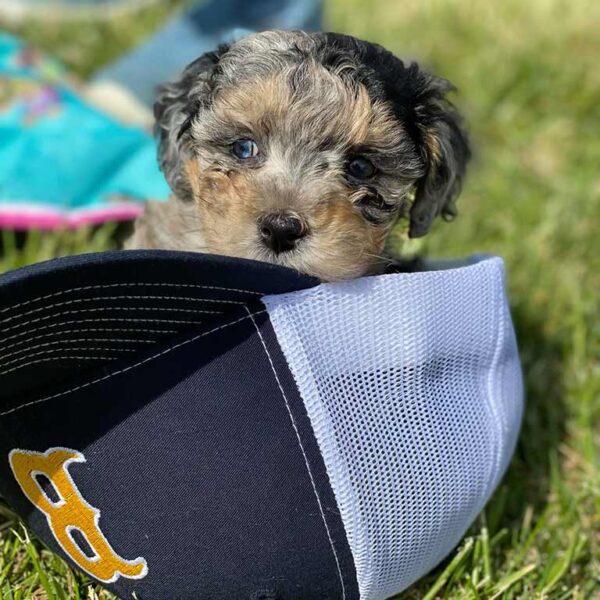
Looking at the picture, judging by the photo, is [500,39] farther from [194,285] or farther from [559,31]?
[194,285]

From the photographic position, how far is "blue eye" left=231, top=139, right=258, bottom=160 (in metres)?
3.47

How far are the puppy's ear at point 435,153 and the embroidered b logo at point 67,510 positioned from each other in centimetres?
170

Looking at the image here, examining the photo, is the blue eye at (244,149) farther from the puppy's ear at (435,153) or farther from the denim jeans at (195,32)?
the denim jeans at (195,32)

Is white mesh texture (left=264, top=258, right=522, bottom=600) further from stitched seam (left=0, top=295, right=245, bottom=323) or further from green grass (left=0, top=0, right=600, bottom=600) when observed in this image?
green grass (left=0, top=0, right=600, bottom=600)

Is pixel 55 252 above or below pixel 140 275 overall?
below

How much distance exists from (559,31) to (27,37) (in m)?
4.76

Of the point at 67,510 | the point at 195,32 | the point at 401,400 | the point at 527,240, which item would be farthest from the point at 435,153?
the point at 195,32

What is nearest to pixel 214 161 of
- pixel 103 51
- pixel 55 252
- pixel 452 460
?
pixel 452 460

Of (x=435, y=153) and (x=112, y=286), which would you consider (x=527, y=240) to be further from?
(x=112, y=286)

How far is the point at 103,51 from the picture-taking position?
795cm

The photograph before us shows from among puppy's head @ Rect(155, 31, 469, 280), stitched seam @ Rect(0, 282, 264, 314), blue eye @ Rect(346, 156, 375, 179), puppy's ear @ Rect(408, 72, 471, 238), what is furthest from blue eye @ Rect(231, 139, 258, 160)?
stitched seam @ Rect(0, 282, 264, 314)

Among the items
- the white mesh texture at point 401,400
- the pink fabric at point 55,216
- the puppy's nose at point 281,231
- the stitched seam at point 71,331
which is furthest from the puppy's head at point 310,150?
the pink fabric at point 55,216

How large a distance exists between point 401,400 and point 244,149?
45.5 inches

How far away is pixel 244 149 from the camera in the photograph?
3486mm
